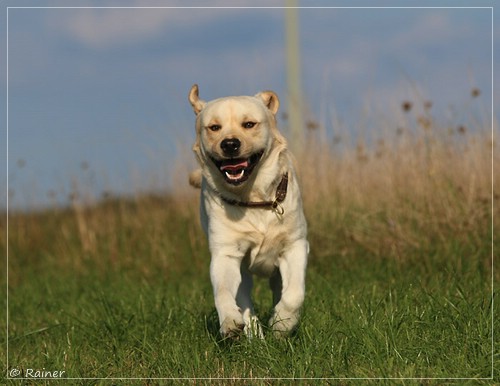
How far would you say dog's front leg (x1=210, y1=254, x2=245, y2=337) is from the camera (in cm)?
442

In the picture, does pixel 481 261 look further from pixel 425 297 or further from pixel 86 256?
pixel 86 256

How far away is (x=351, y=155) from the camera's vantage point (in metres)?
9.71

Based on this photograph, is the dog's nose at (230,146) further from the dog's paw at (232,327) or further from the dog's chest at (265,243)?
the dog's paw at (232,327)

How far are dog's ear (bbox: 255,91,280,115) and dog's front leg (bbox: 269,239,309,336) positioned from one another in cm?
94

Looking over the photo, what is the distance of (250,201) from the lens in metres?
4.98

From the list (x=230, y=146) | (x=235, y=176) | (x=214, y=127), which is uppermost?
(x=214, y=127)

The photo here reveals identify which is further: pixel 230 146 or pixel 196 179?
pixel 196 179

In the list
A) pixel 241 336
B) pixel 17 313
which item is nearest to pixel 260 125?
pixel 241 336

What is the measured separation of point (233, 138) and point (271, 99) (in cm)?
74

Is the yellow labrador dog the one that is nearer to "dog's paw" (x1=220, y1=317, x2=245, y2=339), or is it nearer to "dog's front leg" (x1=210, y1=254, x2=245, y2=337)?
"dog's front leg" (x1=210, y1=254, x2=245, y2=337)

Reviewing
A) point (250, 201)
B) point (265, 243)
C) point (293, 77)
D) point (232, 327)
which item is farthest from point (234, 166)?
point (293, 77)

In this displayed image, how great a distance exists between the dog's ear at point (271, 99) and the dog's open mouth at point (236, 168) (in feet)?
1.59

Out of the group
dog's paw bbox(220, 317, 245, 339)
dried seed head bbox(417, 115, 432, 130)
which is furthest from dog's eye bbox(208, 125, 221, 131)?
dried seed head bbox(417, 115, 432, 130)

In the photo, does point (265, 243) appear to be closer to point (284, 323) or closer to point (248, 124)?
point (284, 323)
